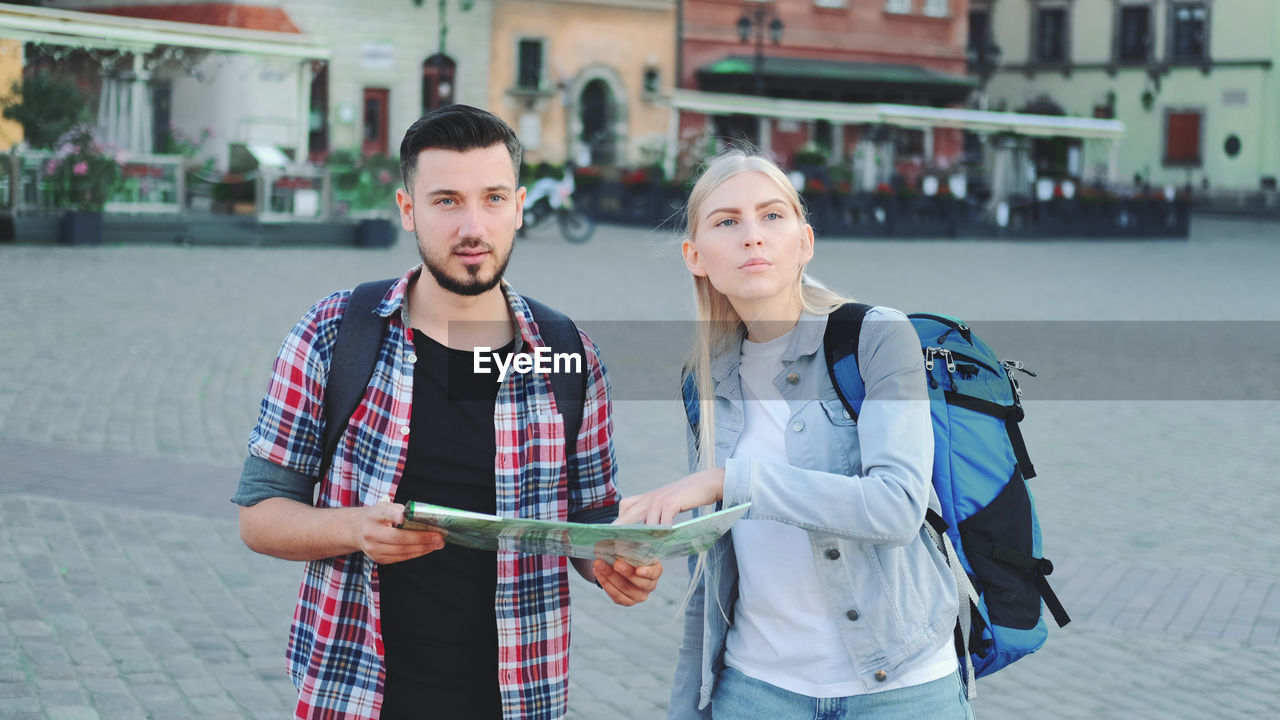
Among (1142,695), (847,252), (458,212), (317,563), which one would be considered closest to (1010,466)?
(458,212)

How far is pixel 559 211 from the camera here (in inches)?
1017

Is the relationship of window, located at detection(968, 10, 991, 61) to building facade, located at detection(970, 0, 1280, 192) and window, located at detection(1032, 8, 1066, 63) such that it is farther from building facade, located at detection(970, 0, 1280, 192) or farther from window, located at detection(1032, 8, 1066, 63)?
window, located at detection(1032, 8, 1066, 63)

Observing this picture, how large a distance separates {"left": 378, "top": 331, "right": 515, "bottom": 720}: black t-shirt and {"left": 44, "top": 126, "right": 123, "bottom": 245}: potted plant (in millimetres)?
19334

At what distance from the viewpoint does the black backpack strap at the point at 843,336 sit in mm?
2291

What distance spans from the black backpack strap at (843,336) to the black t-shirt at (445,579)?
522 mm

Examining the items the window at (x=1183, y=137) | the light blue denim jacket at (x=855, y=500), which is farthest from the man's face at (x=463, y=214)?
the window at (x=1183, y=137)

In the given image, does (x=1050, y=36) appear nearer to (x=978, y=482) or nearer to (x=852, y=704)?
(x=978, y=482)

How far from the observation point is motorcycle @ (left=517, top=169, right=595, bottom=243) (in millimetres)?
25594

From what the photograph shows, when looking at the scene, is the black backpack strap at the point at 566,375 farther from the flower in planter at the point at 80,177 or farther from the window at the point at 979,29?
the window at the point at 979,29

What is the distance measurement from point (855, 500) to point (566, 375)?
1.78ft

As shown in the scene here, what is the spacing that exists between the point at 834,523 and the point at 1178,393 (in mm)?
9758

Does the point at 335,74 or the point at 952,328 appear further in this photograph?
the point at 335,74

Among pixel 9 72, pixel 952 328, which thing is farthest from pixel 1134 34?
pixel 952 328

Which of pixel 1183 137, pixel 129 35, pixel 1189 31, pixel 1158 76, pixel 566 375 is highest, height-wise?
pixel 1189 31
